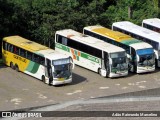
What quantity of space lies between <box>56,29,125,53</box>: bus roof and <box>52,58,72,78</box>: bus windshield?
3204mm

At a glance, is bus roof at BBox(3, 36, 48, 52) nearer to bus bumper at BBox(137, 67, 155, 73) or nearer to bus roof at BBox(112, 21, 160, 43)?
bus bumper at BBox(137, 67, 155, 73)

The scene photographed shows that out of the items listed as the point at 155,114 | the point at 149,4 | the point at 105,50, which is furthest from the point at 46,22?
the point at 155,114

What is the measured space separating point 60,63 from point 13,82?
357 cm

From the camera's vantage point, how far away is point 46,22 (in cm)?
4303

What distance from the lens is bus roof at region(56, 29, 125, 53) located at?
36.3m

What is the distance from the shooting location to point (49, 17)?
4284 centimetres

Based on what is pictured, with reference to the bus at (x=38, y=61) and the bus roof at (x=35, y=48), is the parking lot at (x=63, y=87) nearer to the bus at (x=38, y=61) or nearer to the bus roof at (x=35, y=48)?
the bus at (x=38, y=61)

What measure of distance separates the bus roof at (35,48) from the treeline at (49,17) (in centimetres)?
288

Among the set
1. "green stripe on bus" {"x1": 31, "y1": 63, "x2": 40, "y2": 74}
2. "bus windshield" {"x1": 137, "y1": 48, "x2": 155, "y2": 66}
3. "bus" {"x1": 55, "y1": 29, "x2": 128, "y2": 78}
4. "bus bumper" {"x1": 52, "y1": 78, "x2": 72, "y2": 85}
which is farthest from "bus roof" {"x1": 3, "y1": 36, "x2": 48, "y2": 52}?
"bus windshield" {"x1": 137, "y1": 48, "x2": 155, "y2": 66}

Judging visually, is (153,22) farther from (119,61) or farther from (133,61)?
(119,61)

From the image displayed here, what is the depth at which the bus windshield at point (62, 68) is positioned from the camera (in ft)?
112

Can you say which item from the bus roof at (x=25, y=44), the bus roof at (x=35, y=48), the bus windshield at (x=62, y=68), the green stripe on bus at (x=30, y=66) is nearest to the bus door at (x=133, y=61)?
the bus windshield at (x=62, y=68)

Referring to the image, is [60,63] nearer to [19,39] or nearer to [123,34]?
[19,39]

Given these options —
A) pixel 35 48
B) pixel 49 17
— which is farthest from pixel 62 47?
pixel 35 48
